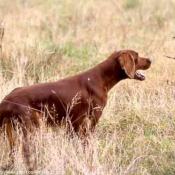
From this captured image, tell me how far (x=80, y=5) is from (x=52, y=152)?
830 centimetres

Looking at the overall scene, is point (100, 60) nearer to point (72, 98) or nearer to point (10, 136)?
point (72, 98)

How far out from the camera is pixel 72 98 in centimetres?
584

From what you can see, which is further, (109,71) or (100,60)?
(100,60)

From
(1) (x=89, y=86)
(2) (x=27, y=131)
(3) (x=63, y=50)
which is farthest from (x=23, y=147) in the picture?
(3) (x=63, y=50)

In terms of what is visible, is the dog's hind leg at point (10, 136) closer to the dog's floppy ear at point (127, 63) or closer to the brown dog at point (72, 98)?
the brown dog at point (72, 98)

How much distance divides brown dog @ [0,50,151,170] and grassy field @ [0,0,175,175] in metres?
0.17

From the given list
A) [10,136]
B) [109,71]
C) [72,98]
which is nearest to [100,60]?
[109,71]

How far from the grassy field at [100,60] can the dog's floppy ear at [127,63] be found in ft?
2.02

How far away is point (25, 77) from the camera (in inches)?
314

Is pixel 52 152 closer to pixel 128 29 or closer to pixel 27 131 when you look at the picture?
pixel 27 131

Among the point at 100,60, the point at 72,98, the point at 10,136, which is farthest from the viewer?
the point at 100,60

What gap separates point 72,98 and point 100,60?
11.7 feet

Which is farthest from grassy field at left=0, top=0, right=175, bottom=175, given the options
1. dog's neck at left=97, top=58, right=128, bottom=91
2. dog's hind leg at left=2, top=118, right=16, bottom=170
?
dog's neck at left=97, top=58, right=128, bottom=91

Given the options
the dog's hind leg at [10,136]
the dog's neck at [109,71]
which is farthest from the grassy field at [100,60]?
the dog's neck at [109,71]
